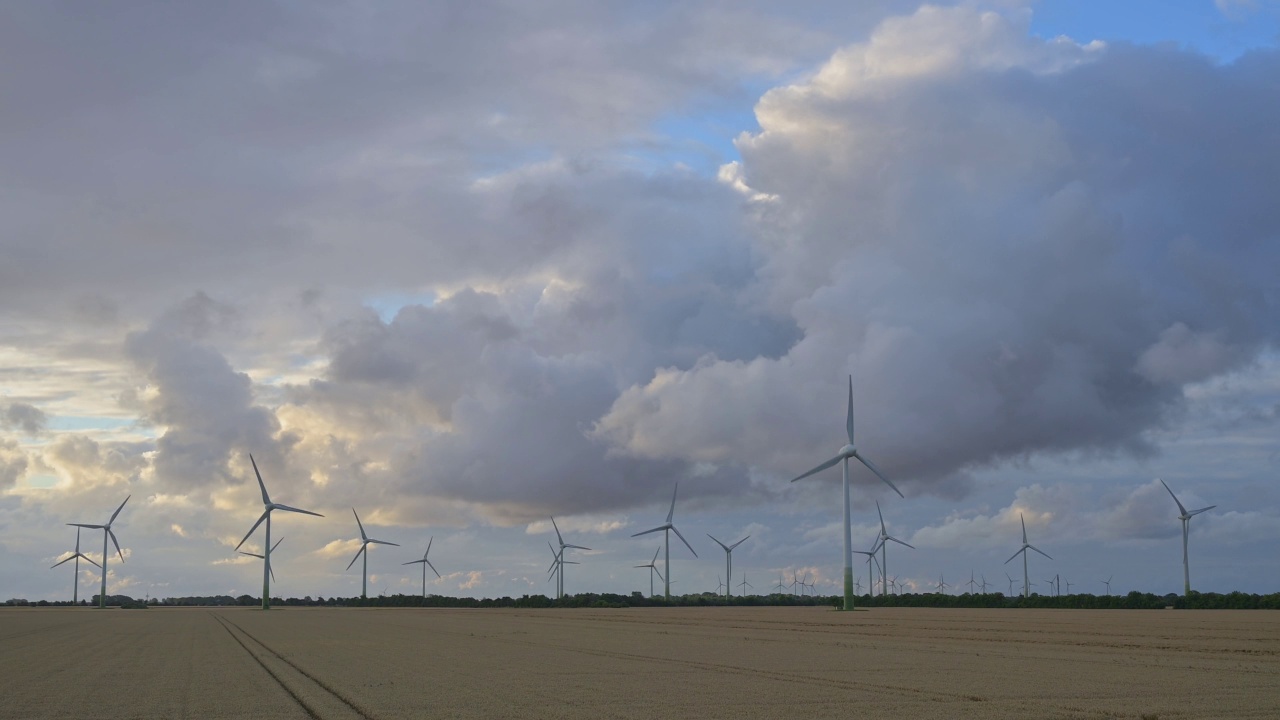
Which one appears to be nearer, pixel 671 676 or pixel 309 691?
pixel 309 691

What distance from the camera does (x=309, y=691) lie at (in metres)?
35.9

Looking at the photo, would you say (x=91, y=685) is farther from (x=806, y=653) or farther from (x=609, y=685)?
(x=806, y=653)

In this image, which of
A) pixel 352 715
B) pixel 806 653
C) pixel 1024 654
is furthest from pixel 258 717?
pixel 1024 654

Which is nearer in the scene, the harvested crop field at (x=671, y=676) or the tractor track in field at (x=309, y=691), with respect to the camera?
the tractor track in field at (x=309, y=691)

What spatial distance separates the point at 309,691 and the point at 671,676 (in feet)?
41.0

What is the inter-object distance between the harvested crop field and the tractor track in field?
0.11 metres

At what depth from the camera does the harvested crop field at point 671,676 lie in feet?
100

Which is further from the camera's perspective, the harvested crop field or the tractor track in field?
the harvested crop field

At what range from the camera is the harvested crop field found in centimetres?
3059

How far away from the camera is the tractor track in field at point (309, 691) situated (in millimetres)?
29578

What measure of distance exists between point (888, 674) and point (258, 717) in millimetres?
22339

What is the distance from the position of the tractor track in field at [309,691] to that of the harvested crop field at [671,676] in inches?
4.1

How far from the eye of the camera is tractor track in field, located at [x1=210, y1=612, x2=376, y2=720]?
97.0 ft

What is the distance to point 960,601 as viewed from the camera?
533ft
